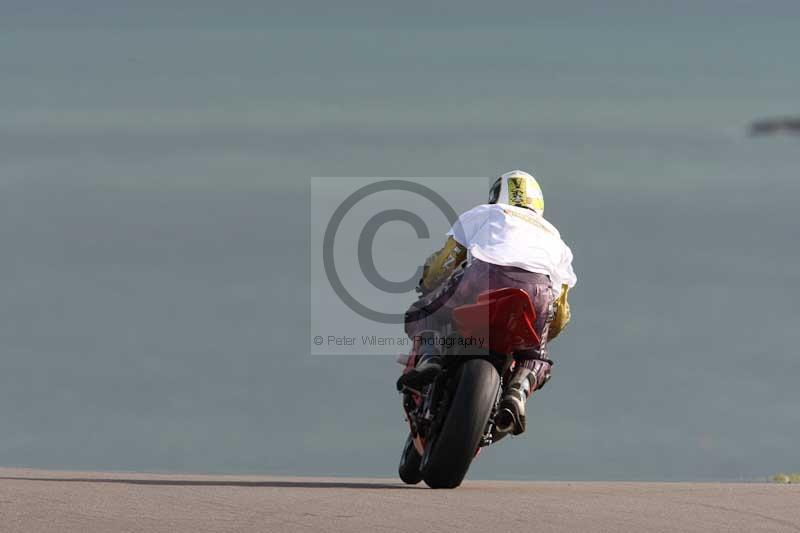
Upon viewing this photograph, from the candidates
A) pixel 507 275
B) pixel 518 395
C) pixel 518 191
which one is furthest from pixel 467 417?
pixel 518 191

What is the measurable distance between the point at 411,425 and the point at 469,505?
2153 millimetres

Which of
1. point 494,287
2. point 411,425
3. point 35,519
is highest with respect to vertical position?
point 494,287

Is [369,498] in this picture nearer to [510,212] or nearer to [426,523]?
[426,523]

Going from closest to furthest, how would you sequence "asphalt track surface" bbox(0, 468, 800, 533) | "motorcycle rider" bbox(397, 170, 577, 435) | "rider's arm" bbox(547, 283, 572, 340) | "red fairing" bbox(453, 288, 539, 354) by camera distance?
1. "asphalt track surface" bbox(0, 468, 800, 533)
2. "red fairing" bbox(453, 288, 539, 354)
3. "motorcycle rider" bbox(397, 170, 577, 435)
4. "rider's arm" bbox(547, 283, 572, 340)

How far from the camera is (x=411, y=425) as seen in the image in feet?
37.0

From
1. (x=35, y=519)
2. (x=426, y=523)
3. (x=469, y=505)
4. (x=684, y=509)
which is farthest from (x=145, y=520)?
(x=684, y=509)

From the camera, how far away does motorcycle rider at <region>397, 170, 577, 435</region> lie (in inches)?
432

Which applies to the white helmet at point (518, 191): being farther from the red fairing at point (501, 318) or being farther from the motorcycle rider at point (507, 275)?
the red fairing at point (501, 318)

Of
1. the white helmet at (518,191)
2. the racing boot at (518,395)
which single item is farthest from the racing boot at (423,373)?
the white helmet at (518,191)

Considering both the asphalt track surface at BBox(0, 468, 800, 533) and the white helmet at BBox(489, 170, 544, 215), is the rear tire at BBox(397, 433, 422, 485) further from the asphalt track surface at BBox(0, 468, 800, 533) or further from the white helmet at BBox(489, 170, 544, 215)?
the white helmet at BBox(489, 170, 544, 215)

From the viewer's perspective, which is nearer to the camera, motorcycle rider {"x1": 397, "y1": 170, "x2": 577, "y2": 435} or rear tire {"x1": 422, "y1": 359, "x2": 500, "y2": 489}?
rear tire {"x1": 422, "y1": 359, "x2": 500, "y2": 489}

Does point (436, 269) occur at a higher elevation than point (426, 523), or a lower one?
higher

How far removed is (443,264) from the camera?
459 inches

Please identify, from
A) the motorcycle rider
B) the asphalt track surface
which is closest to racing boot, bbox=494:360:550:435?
the motorcycle rider
